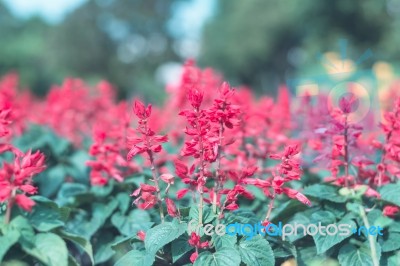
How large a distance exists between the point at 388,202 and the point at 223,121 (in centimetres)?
83

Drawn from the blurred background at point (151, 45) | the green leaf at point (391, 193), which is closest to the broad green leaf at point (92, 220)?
the green leaf at point (391, 193)

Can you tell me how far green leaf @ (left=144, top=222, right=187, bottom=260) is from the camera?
6.74 feet

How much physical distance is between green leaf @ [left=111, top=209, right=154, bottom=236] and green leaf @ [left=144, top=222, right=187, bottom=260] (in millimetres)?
455

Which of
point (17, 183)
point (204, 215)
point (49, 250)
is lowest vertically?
point (49, 250)

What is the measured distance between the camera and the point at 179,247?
216 centimetres

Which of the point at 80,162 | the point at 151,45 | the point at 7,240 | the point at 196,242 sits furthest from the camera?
the point at 151,45

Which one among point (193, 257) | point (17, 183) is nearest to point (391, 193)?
point (193, 257)

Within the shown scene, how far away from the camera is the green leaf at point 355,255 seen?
2230 millimetres

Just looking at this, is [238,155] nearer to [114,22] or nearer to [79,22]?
[79,22]

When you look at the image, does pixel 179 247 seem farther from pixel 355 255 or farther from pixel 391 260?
pixel 391 260

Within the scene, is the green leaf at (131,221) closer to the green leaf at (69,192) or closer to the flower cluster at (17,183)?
the green leaf at (69,192)

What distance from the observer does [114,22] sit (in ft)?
125

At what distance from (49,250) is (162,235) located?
417 millimetres

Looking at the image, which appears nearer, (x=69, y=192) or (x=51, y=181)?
(x=69, y=192)
